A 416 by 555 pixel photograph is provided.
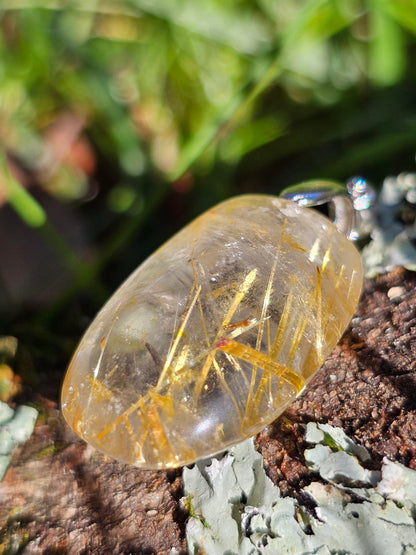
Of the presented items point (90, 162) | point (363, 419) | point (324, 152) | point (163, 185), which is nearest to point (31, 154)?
point (90, 162)

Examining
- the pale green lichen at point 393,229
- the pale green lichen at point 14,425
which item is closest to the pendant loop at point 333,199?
the pale green lichen at point 393,229

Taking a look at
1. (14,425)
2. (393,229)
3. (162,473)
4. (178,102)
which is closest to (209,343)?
(162,473)

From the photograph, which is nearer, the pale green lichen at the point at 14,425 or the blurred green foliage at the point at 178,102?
the pale green lichen at the point at 14,425

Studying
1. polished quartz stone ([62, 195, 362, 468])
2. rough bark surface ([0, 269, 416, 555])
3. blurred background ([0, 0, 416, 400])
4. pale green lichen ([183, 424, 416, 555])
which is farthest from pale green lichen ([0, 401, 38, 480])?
blurred background ([0, 0, 416, 400])

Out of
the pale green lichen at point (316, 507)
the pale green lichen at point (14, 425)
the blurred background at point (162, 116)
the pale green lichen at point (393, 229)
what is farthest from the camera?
the blurred background at point (162, 116)

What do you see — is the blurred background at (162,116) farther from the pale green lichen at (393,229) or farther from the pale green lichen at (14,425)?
the pale green lichen at (14,425)

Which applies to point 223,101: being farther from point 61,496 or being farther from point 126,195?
point 61,496

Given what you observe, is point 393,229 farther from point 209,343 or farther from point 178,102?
point 178,102

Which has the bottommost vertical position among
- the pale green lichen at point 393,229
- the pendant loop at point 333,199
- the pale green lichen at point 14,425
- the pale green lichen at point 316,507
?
the pale green lichen at point 14,425
